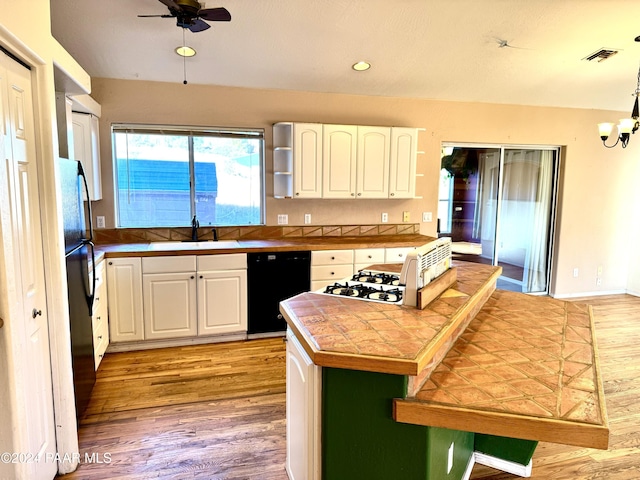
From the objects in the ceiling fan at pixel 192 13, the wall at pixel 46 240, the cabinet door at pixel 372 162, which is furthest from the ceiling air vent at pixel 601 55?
the wall at pixel 46 240

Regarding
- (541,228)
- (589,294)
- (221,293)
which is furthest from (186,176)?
(589,294)

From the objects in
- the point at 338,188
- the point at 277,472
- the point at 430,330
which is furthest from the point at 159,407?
the point at 338,188

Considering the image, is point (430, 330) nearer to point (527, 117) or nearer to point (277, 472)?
point (277, 472)

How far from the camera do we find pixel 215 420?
2.59 m

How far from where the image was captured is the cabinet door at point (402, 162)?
4441 mm

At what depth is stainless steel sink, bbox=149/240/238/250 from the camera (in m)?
3.71

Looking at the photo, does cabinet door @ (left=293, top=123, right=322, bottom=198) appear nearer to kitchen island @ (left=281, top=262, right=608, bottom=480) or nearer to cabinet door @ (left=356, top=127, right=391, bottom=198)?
cabinet door @ (left=356, top=127, right=391, bottom=198)

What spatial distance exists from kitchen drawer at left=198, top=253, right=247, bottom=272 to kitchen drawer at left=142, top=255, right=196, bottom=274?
8cm

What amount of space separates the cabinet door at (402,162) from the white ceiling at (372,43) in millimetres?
537

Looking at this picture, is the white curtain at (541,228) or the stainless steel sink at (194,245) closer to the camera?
the stainless steel sink at (194,245)

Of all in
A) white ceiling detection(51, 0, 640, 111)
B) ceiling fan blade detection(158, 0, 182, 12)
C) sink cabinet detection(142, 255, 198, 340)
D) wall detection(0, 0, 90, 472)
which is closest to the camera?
wall detection(0, 0, 90, 472)

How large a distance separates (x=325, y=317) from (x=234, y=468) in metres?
1.05

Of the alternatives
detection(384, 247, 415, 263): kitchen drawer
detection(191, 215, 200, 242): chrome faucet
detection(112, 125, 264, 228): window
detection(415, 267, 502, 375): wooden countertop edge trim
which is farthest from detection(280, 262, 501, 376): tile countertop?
detection(112, 125, 264, 228): window

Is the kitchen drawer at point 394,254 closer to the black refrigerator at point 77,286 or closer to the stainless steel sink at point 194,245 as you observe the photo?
the stainless steel sink at point 194,245
